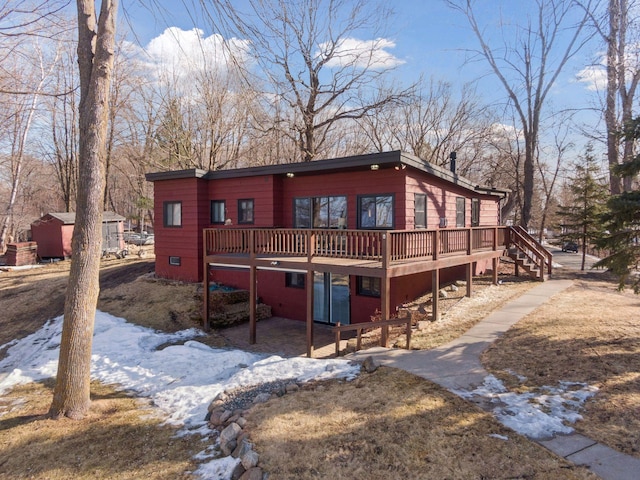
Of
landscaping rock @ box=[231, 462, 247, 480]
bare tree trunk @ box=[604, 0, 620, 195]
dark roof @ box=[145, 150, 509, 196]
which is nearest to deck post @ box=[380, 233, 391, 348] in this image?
dark roof @ box=[145, 150, 509, 196]

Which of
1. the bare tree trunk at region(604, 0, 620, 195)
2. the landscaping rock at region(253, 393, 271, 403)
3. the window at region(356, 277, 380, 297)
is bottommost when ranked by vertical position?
the landscaping rock at region(253, 393, 271, 403)

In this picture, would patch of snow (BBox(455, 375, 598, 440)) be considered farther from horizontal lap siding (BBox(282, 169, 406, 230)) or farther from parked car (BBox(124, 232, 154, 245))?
parked car (BBox(124, 232, 154, 245))

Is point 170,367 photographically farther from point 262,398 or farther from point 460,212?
point 460,212

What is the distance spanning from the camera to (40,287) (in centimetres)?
1656

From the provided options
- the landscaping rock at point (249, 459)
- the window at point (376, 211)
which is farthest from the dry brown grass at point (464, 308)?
the landscaping rock at point (249, 459)

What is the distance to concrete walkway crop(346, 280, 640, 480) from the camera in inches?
155

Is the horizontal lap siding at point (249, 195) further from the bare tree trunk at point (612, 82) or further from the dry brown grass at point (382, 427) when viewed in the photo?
the bare tree trunk at point (612, 82)

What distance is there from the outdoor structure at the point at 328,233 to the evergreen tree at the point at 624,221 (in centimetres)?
367

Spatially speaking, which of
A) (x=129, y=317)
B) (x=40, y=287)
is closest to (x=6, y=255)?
(x=40, y=287)

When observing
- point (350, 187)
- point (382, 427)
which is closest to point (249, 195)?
point (350, 187)

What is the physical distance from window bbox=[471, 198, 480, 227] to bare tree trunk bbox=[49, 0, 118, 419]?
46.0 ft

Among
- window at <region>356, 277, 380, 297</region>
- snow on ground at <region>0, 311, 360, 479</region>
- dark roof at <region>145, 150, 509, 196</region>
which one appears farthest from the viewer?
window at <region>356, 277, 380, 297</region>

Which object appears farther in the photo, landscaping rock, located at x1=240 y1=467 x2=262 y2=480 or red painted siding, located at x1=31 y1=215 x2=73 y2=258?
red painted siding, located at x1=31 y1=215 x2=73 y2=258

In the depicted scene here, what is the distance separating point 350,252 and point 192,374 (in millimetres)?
4559
